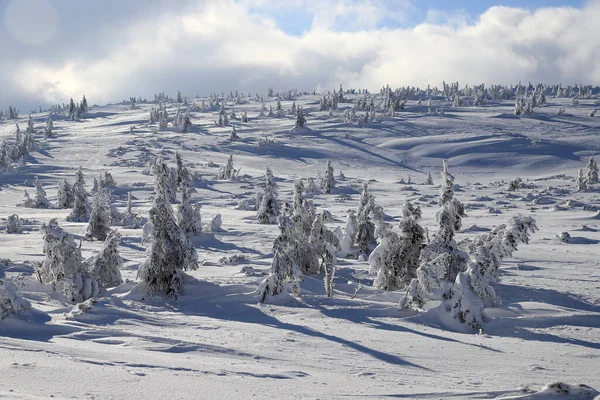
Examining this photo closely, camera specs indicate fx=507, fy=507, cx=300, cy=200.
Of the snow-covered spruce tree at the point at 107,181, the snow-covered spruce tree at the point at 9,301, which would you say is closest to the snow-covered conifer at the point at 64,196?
the snow-covered spruce tree at the point at 107,181

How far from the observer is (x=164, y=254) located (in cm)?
2025

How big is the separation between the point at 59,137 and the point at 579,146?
140 m

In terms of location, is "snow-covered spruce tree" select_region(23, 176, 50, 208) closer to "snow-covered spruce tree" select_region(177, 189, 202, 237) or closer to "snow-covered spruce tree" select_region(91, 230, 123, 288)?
"snow-covered spruce tree" select_region(177, 189, 202, 237)

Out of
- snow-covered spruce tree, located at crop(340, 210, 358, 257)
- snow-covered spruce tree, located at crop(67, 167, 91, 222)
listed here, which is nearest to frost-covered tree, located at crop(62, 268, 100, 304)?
snow-covered spruce tree, located at crop(340, 210, 358, 257)

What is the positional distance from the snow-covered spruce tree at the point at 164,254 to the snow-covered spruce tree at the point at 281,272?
3.61 meters

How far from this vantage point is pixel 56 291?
20.6 m

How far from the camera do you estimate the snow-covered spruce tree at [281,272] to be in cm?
1916

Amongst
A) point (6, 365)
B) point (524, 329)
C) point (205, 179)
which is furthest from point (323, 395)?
point (205, 179)

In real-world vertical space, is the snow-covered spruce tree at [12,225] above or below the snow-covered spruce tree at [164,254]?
below

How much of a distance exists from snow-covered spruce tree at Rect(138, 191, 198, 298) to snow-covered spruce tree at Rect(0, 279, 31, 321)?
5.87 meters

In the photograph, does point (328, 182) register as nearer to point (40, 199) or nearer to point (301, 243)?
point (40, 199)

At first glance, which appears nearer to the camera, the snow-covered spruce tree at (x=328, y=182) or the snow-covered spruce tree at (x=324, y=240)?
the snow-covered spruce tree at (x=324, y=240)

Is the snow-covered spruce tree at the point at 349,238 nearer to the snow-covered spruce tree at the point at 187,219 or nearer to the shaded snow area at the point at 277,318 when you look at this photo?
the shaded snow area at the point at 277,318

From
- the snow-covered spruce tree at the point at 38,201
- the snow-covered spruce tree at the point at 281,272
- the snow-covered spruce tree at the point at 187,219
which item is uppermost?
the snow-covered spruce tree at the point at 281,272
